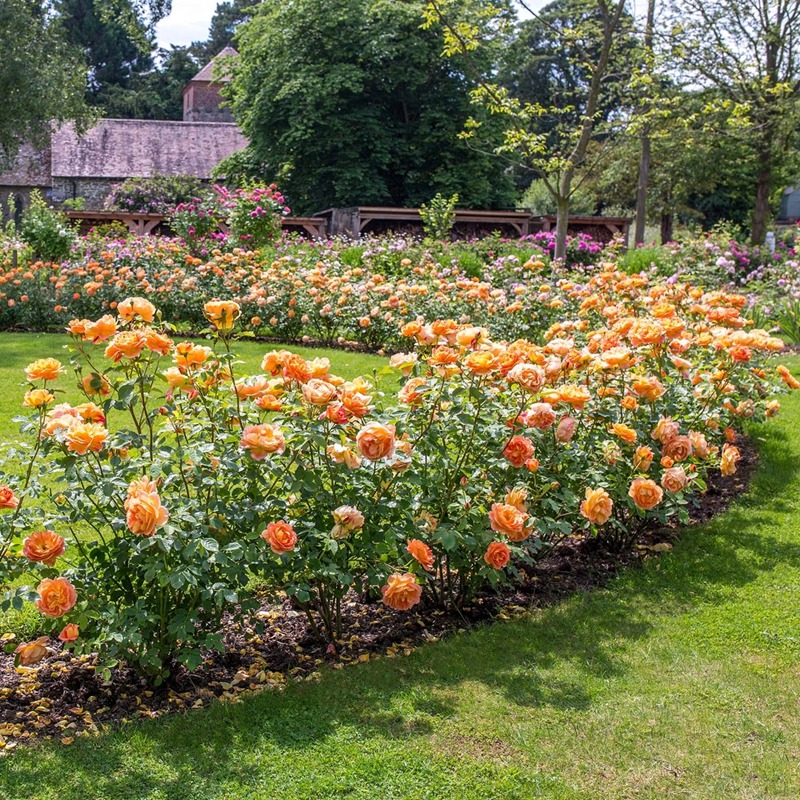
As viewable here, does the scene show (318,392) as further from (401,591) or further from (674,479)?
(674,479)

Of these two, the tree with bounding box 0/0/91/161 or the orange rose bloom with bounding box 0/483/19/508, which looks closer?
the orange rose bloom with bounding box 0/483/19/508

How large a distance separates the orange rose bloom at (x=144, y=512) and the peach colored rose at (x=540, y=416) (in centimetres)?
147

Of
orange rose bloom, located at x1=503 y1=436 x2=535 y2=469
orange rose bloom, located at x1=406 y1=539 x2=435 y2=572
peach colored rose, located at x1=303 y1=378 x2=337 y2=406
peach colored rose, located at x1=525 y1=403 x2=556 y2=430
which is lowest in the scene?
orange rose bloom, located at x1=406 y1=539 x2=435 y2=572

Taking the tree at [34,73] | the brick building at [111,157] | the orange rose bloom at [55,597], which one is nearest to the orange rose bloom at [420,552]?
the orange rose bloom at [55,597]

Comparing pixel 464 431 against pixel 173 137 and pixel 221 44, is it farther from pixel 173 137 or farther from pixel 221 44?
pixel 221 44

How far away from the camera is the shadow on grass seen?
253 cm

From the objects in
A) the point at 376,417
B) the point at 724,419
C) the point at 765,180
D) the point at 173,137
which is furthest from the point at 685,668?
the point at 173,137

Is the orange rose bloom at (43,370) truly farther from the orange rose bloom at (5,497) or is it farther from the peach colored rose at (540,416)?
the peach colored rose at (540,416)

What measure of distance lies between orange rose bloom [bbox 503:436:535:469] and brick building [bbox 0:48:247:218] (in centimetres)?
3508

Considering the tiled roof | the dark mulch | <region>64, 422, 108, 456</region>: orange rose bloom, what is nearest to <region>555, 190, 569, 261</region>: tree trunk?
the dark mulch

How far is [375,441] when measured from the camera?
2875 millimetres

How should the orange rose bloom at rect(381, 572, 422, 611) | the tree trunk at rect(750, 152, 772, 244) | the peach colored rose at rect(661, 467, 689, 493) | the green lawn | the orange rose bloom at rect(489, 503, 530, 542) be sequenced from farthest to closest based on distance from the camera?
1. the tree trunk at rect(750, 152, 772, 244)
2. the peach colored rose at rect(661, 467, 689, 493)
3. the orange rose bloom at rect(489, 503, 530, 542)
4. the orange rose bloom at rect(381, 572, 422, 611)
5. the green lawn

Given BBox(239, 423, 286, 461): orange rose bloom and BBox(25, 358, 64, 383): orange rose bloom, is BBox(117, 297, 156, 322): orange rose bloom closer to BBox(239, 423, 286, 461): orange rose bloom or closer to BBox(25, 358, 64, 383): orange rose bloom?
BBox(25, 358, 64, 383): orange rose bloom

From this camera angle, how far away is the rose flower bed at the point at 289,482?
2.78 meters
